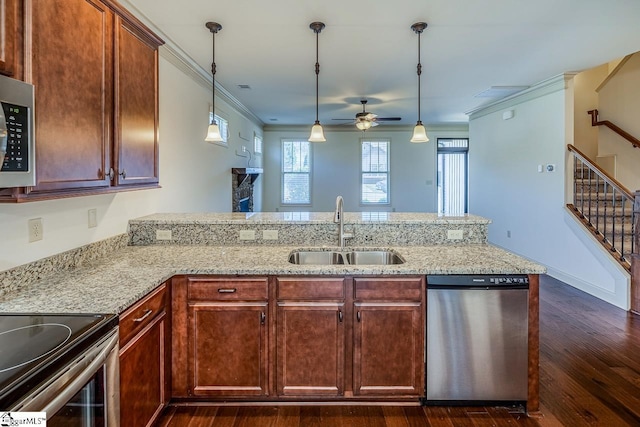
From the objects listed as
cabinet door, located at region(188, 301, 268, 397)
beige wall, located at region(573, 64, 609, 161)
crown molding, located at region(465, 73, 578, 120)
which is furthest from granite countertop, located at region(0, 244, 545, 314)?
beige wall, located at region(573, 64, 609, 161)

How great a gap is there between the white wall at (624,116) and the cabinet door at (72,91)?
6263mm

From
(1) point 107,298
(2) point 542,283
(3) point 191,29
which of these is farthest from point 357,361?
(2) point 542,283

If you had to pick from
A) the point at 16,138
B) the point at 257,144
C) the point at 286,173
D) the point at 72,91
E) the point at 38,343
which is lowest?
the point at 38,343

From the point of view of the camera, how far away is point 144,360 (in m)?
1.81

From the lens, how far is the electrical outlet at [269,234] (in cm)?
281

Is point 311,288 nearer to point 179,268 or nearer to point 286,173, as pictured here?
point 179,268

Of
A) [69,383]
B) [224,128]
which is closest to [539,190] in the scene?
[224,128]

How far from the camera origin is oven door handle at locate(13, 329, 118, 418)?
40.4 inches

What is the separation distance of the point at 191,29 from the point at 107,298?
260 centimetres

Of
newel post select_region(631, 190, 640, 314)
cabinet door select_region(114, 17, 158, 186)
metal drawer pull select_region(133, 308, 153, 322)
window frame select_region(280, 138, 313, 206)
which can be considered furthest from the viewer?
window frame select_region(280, 138, 313, 206)

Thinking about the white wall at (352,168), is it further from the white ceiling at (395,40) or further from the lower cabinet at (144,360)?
the lower cabinet at (144,360)

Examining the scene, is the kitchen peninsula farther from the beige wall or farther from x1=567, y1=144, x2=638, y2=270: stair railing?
the beige wall

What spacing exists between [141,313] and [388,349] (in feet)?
4.45

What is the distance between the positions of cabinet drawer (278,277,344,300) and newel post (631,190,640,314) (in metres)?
3.38
